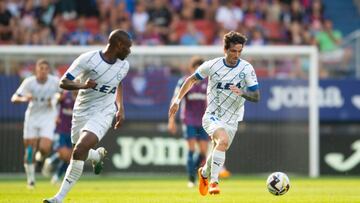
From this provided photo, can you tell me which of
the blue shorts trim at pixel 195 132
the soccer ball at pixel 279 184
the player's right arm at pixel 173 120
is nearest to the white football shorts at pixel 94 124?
the player's right arm at pixel 173 120

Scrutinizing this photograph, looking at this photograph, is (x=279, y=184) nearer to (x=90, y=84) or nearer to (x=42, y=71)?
(x=90, y=84)

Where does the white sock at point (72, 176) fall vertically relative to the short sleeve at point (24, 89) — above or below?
below

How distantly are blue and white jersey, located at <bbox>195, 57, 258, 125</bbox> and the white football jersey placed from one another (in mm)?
6242

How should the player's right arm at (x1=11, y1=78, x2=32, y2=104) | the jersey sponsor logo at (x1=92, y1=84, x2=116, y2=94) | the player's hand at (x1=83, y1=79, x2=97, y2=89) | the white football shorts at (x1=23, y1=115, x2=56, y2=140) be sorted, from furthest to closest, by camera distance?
1. the white football shorts at (x1=23, y1=115, x2=56, y2=140)
2. the player's right arm at (x1=11, y1=78, x2=32, y2=104)
3. the jersey sponsor logo at (x1=92, y1=84, x2=116, y2=94)
4. the player's hand at (x1=83, y1=79, x2=97, y2=89)

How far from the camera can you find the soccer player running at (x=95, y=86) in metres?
12.9

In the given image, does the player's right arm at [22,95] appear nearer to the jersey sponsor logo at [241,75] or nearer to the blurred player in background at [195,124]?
the blurred player in background at [195,124]

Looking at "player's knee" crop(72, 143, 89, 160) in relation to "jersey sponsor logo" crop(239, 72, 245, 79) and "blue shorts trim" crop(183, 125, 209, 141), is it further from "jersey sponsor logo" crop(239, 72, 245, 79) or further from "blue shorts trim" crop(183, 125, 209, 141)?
"blue shorts trim" crop(183, 125, 209, 141)

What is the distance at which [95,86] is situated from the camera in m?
13.1

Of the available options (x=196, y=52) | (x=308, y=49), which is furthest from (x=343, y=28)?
(x=196, y=52)

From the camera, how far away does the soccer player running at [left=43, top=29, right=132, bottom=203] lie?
1288 centimetres

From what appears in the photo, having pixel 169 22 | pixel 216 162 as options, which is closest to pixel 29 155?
pixel 216 162

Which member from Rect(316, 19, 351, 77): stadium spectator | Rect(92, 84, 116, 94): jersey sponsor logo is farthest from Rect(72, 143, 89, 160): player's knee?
Rect(316, 19, 351, 77): stadium spectator

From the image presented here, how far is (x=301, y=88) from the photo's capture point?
2662cm

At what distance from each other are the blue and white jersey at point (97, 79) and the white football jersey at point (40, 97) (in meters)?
7.04
